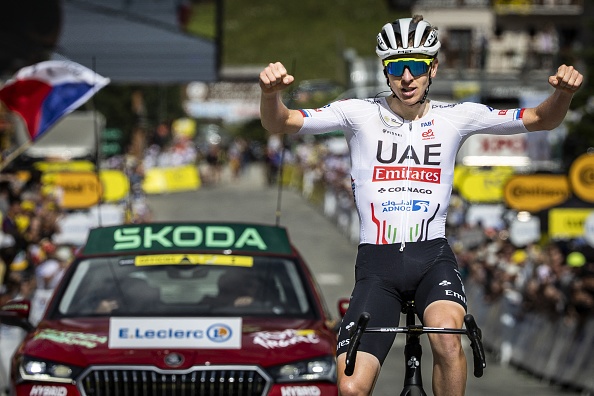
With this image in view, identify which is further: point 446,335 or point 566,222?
point 566,222

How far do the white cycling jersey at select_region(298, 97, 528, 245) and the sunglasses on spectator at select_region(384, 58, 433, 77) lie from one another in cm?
25

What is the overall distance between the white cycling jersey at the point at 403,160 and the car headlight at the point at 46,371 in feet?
7.11

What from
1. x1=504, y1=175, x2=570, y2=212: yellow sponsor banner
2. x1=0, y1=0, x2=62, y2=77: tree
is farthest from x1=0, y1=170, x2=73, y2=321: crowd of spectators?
x1=0, y1=0, x2=62, y2=77: tree

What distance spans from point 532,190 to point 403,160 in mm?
17034

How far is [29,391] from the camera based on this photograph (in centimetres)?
755

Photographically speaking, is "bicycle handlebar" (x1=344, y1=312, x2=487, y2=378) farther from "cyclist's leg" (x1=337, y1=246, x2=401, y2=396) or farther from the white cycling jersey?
the white cycling jersey

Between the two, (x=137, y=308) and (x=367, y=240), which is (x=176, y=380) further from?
(x=367, y=240)

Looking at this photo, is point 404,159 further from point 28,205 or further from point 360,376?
point 28,205

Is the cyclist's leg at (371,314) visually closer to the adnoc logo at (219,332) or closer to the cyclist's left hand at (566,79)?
the cyclist's left hand at (566,79)

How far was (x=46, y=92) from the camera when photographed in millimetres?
14867

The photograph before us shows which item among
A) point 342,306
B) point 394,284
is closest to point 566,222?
point 342,306

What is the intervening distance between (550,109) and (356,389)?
1.58 metres

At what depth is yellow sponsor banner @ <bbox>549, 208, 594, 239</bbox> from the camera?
67.9ft

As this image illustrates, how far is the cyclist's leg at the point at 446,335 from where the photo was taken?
576 cm
